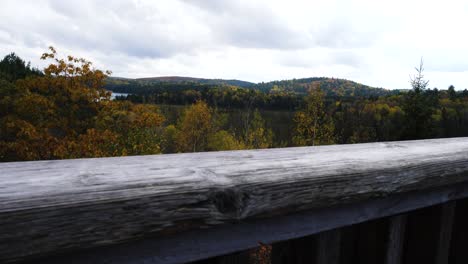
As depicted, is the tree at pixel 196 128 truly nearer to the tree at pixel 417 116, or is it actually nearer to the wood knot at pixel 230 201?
the tree at pixel 417 116

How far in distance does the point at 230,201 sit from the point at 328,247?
1.22ft

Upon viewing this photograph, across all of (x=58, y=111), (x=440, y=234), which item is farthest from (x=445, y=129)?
(x=440, y=234)

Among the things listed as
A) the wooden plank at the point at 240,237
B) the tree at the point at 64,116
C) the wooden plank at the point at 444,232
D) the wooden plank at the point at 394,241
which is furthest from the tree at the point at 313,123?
the wooden plank at the point at 240,237

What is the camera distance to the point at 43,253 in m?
0.51

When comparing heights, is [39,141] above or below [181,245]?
below

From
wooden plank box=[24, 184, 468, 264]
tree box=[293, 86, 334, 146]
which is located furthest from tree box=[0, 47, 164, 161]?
wooden plank box=[24, 184, 468, 264]

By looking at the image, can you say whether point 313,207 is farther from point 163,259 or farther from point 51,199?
point 51,199

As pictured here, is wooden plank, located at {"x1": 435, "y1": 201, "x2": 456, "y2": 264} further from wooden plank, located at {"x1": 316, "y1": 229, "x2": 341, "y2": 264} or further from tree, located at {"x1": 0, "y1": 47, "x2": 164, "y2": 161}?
tree, located at {"x1": 0, "y1": 47, "x2": 164, "y2": 161}

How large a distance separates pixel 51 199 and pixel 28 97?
17962 millimetres

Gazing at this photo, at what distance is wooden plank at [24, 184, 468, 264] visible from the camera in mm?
608

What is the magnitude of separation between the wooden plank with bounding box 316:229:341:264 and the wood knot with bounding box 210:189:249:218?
12.0 inches

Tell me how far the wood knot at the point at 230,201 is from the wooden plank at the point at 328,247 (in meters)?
0.30

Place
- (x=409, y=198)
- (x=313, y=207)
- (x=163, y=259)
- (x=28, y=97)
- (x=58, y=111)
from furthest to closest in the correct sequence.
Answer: (x=58, y=111)
(x=28, y=97)
(x=409, y=198)
(x=313, y=207)
(x=163, y=259)

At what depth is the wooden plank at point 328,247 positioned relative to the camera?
0.88m
